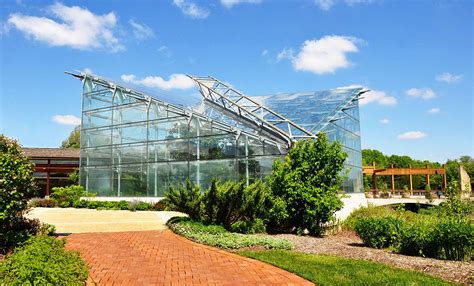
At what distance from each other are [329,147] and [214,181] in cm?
429

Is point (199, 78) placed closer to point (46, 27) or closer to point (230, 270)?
point (46, 27)

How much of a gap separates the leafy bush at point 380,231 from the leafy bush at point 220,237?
2.35 metres

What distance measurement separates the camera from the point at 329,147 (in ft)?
46.6

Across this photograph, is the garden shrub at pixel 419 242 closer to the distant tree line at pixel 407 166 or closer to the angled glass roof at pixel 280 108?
the angled glass roof at pixel 280 108

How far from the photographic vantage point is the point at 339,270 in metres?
7.77

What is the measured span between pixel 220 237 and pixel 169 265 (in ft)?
9.75

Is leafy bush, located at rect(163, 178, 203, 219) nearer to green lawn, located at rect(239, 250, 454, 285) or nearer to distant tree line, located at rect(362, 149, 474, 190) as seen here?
green lawn, located at rect(239, 250, 454, 285)

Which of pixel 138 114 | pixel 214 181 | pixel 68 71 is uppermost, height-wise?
pixel 68 71

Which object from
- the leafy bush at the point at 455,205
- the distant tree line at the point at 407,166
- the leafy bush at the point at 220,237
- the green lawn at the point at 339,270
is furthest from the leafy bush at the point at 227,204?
the distant tree line at the point at 407,166

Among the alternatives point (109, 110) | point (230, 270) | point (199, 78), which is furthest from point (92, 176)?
point (230, 270)

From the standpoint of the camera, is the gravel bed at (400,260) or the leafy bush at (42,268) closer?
the leafy bush at (42,268)

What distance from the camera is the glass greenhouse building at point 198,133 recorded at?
63.9 feet

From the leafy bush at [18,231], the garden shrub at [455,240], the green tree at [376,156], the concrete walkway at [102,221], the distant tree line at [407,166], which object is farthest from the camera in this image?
the green tree at [376,156]

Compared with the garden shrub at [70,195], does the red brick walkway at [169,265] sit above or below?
below
